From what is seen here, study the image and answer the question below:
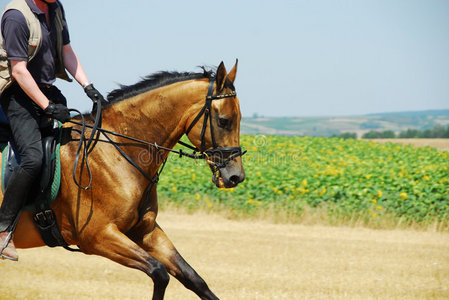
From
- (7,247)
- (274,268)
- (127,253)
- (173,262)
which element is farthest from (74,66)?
(274,268)

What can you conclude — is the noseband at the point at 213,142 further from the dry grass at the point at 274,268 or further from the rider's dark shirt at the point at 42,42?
the dry grass at the point at 274,268

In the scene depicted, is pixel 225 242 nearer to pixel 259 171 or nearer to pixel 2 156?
pixel 259 171

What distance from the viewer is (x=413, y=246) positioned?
1243 cm

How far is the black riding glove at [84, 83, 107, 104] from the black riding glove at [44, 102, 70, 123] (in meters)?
0.48

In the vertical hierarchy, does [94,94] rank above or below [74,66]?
below

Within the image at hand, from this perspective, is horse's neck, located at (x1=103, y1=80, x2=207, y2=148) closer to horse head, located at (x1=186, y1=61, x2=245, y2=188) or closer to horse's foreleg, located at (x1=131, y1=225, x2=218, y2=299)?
horse head, located at (x1=186, y1=61, x2=245, y2=188)

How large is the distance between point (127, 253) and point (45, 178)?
991 millimetres

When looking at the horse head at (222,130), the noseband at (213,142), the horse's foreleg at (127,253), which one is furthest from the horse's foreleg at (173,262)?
the noseband at (213,142)

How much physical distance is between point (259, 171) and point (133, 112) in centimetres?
1299

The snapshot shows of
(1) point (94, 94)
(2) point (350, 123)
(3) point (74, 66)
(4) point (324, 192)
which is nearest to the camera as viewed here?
(1) point (94, 94)

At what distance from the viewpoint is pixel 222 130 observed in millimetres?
5098

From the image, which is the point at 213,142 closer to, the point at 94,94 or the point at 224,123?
the point at 224,123

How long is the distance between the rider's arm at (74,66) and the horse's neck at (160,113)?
532 mm

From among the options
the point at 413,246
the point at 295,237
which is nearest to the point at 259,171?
the point at 295,237
